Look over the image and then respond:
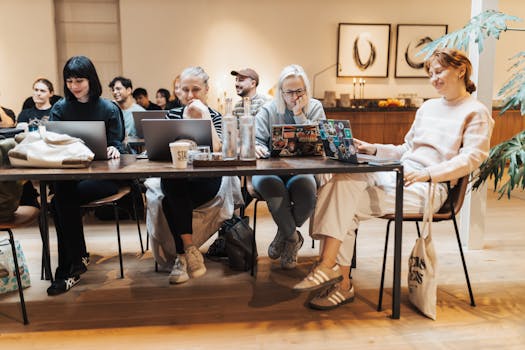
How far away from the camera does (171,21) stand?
6996 millimetres

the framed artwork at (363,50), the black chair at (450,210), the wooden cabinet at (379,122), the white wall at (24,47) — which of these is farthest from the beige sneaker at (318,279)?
the white wall at (24,47)

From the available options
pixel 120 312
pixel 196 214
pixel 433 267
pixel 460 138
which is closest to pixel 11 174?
pixel 120 312

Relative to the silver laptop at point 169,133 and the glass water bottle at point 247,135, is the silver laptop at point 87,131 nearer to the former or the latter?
the silver laptop at point 169,133

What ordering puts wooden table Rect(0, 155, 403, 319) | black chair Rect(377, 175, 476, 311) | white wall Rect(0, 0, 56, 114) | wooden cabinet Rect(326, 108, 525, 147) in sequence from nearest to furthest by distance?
wooden table Rect(0, 155, 403, 319), black chair Rect(377, 175, 476, 311), white wall Rect(0, 0, 56, 114), wooden cabinet Rect(326, 108, 525, 147)

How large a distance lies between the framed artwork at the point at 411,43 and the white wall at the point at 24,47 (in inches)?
206

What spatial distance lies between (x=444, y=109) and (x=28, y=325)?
2208mm

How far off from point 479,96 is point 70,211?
2.57m

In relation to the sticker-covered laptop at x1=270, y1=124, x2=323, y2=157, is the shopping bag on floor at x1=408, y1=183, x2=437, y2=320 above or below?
below

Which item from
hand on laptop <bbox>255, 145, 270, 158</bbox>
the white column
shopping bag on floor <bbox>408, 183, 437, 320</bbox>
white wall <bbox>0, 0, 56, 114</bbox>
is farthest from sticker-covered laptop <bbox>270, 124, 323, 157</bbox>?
white wall <bbox>0, 0, 56, 114</bbox>

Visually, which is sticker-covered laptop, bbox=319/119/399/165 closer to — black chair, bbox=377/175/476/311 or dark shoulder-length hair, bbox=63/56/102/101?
black chair, bbox=377/175/476/311

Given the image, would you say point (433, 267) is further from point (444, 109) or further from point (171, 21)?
point (171, 21)

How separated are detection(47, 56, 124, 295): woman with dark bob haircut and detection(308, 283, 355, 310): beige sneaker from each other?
4.02 feet

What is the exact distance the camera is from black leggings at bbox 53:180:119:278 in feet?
7.93

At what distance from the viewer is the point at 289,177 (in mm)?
2607
